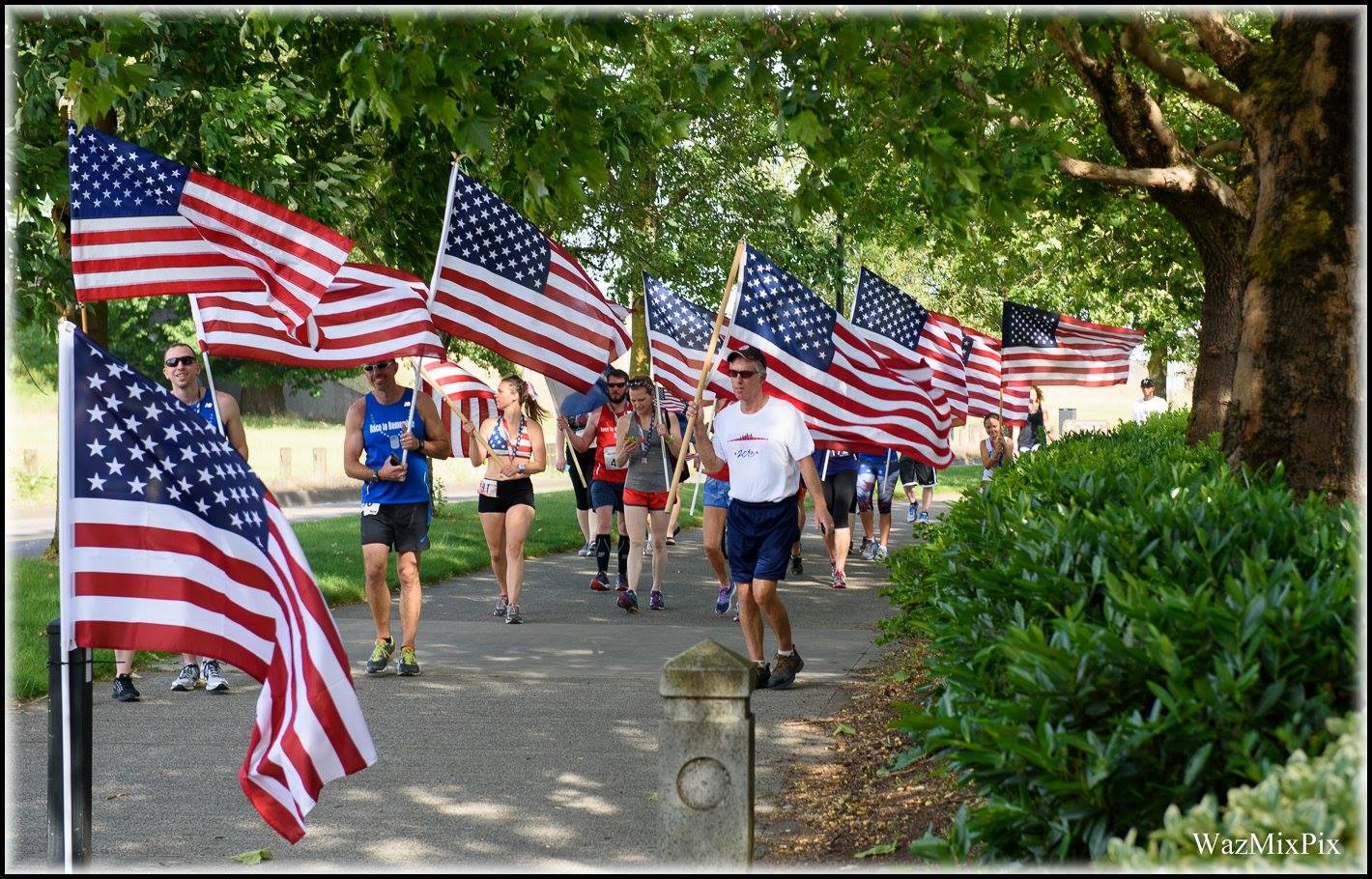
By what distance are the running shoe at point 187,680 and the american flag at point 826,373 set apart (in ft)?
13.3

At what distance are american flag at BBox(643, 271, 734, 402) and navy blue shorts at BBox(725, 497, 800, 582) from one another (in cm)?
325

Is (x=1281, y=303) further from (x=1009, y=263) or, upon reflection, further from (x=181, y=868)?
(x=1009, y=263)

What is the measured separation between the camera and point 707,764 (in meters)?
5.02

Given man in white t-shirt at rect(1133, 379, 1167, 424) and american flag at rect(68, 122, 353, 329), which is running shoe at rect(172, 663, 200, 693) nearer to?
american flag at rect(68, 122, 353, 329)

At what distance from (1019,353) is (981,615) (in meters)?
15.8

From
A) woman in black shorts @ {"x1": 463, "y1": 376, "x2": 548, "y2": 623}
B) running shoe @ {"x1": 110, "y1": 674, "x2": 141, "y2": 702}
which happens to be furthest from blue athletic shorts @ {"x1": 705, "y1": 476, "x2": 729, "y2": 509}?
running shoe @ {"x1": 110, "y1": 674, "x2": 141, "y2": 702}

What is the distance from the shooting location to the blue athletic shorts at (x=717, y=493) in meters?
12.2

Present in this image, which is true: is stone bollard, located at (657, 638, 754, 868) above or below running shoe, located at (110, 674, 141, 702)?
above

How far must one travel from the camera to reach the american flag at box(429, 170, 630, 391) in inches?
367

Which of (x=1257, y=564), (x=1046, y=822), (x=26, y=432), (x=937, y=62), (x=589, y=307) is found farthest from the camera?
(x=26, y=432)

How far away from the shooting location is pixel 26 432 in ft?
135

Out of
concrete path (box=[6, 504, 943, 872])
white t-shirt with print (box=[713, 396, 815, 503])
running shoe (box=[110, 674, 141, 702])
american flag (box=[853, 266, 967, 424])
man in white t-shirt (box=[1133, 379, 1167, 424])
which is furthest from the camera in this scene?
man in white t-shirt (box=[1133, 379, 1167, 424])

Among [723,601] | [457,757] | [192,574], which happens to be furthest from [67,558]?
[723,601]

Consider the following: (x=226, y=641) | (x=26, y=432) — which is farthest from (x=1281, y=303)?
(x=26, y=432)
